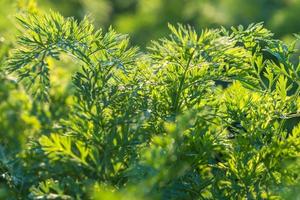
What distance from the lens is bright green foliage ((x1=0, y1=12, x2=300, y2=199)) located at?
1.32 meters

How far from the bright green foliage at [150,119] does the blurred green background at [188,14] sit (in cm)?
763

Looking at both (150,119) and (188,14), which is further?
(188,14)

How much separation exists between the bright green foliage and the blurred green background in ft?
25.0

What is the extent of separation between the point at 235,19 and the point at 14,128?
28.7 ft

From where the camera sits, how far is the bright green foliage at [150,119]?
1.32 meters

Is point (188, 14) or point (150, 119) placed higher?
point (188, 14)

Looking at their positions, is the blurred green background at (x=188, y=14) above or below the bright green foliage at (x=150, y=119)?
above

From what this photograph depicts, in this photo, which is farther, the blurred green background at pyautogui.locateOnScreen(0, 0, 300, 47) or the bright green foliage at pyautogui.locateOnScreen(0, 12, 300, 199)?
the blurred green background at pyautogui.locateOnScreen(0, 0, 300, 47)

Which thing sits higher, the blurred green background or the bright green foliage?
the blurred green background

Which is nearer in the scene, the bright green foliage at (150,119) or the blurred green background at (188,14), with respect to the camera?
the bright green foliage at (150,119)

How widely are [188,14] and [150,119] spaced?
354 inches

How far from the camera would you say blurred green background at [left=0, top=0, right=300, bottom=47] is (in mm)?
9414

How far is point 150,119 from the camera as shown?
145 cm

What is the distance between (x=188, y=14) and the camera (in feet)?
33.9
